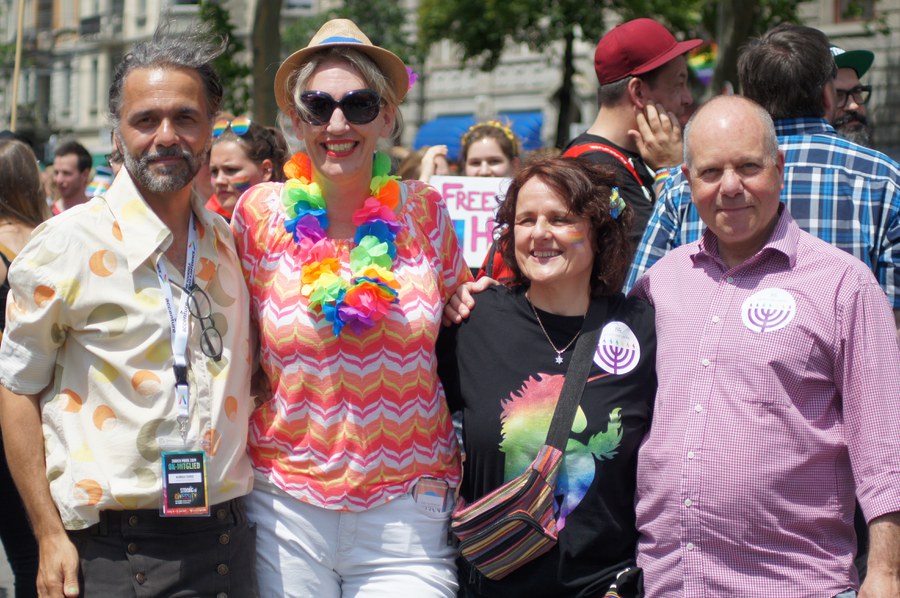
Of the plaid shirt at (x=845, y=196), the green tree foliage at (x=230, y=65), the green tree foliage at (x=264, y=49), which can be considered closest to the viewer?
the plaid shirt at (x=845, y=196)

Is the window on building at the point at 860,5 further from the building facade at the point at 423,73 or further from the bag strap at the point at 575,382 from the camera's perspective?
the bag strap at the point at 575,382

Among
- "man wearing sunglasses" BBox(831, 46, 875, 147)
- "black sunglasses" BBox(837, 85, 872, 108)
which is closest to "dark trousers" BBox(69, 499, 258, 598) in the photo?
"man wearing sunglasses" BBox(831, 46, 875, 147)

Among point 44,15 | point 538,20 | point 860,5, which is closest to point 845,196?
point 538,20

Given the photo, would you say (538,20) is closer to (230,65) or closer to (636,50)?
(230,65)

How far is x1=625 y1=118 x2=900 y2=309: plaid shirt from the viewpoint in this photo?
3.54m

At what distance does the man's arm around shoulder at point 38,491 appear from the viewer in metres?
2.94

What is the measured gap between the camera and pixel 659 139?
440cm

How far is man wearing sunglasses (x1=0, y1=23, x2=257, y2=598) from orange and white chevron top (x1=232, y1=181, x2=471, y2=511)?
178 millimetres

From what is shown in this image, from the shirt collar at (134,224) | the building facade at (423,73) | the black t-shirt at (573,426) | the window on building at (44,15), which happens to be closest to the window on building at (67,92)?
the building facade at (423,73)

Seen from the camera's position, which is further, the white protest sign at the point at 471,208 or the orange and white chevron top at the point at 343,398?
the white protest sign at the point at 471,208

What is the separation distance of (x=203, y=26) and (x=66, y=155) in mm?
5851

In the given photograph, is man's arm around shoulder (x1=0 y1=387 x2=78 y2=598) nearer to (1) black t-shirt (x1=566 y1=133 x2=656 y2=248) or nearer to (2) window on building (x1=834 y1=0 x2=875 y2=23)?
(1) black t-shirt (x1=566 y1=133 x2=656 y2=248)

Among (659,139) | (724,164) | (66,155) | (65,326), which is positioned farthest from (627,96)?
(66,155)

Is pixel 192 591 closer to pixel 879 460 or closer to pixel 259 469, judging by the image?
pixel 259 469
